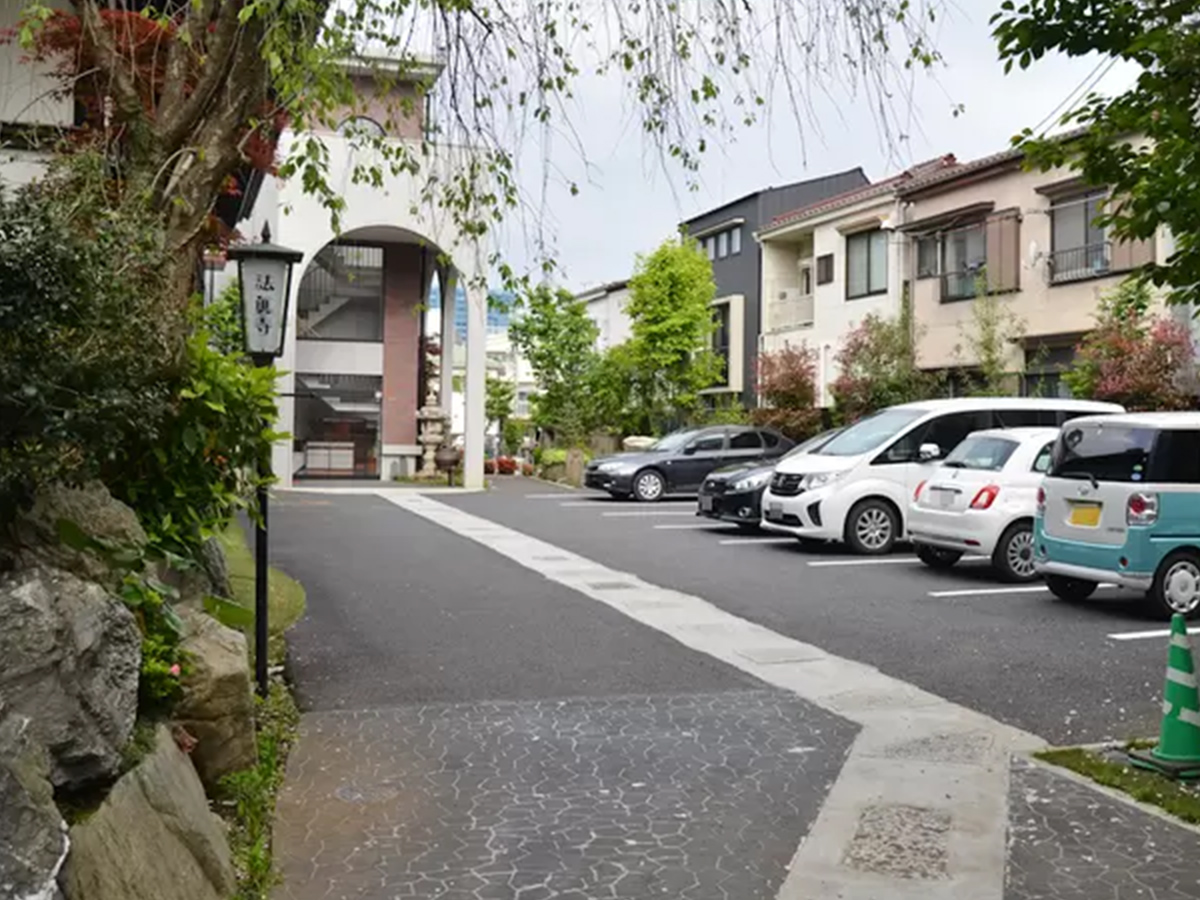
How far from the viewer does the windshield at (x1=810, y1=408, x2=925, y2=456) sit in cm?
1581

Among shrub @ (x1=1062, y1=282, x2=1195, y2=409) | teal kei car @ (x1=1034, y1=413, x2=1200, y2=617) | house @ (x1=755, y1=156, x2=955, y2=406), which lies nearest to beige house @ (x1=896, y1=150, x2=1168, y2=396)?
house @ (x1=755, y1=156, x2=955, y2=406)

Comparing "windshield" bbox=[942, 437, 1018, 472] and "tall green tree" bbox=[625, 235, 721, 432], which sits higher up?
"tall green tree" bbox=[625, 235, 721, 432]

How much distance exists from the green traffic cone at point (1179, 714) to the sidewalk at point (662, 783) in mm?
572

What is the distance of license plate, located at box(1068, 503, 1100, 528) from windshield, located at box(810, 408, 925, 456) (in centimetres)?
484

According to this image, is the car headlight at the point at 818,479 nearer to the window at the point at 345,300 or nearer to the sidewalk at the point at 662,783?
the sidewalk at the point at 662,783

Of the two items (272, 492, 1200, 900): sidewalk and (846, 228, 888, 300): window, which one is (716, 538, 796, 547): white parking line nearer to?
(272, 492, 1200, 900): sidewalk

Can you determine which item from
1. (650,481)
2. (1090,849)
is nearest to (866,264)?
(650,481)

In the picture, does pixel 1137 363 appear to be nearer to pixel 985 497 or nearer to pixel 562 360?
pixel 985 497

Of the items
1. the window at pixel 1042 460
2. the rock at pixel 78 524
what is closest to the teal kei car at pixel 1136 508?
the window at pixel 1042 460

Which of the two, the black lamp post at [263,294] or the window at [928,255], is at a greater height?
the window at [928,255]

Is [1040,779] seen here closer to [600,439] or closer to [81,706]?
[81,706]

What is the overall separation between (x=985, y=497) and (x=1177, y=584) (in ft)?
8.89

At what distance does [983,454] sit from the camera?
1359cm

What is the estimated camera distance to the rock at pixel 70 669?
11.8 ft
